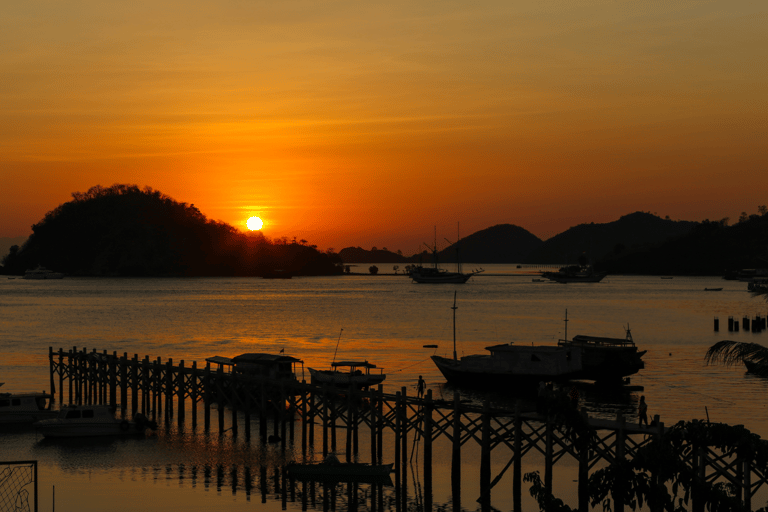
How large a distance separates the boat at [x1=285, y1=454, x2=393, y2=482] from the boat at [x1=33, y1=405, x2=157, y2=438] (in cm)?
1577

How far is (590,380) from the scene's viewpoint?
65.4 metres

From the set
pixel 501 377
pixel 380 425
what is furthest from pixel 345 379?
pixel 380 425

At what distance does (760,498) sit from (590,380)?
3463 centimetres

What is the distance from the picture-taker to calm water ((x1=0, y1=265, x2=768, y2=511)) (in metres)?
33.2

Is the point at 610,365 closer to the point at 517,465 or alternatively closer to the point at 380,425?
the point at 380,425

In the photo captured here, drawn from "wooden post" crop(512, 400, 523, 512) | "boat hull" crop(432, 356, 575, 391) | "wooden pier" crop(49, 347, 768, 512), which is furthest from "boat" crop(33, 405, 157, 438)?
"boat hull" crop(432, 356, 575, 391)

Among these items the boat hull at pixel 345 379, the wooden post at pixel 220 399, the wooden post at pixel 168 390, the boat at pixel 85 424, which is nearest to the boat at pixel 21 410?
the boat at pixel 85 424

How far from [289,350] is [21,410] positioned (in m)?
48.0

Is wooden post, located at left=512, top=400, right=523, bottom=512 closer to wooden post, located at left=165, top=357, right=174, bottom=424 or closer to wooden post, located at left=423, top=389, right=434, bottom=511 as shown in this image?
wooden post, located at left=423, top=389, right=434, bottom=511

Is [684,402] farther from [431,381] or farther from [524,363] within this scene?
[431,381]

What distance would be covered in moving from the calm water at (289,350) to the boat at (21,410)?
1281 mm

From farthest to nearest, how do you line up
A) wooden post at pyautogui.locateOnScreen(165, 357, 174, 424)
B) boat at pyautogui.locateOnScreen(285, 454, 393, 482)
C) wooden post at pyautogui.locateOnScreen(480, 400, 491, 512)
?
wooden post at pyautogui.locateOnScreen(165, 357, 174, 424), boat at pyautogui.locateOnScreen(285, 454, 393, 482), wooden post at pyautogui.locateOnScreen(480, 400, 491, 512)

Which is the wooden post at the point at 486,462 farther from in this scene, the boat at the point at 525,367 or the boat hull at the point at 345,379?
the boat at the point at 525,367

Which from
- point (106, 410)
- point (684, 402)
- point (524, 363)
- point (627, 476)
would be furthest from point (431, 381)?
point (627, 476)
